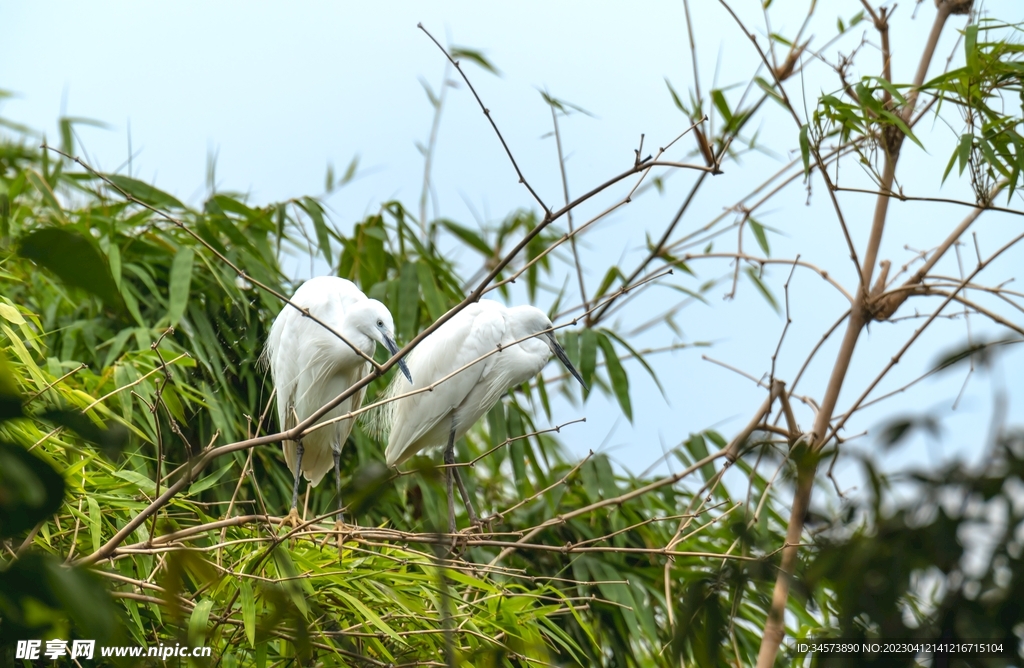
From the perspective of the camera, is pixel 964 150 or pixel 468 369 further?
pixel 468 369

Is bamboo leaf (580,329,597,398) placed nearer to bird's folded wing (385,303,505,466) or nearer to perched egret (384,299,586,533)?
perched egret (384,299,586,533)

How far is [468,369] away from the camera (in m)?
2.55

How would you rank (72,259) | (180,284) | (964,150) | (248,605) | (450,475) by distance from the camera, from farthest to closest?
(450,475), (180,284), (964,150), (248,605), (72,259)

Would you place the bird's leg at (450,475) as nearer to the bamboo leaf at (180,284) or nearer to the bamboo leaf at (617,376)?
the bamboo leaf at (617,376)

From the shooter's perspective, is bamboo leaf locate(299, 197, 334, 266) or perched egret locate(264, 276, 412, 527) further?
bamboo leaf locate(299, 197, 334, 266)

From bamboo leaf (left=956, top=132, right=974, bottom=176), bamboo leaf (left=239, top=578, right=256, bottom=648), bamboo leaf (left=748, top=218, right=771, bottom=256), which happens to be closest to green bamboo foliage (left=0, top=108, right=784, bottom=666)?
bamboo leaf (left=239, top=578, right=256, bottom=648)

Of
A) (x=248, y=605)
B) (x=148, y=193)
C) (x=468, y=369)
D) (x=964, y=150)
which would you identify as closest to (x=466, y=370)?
(x=468, y=369)

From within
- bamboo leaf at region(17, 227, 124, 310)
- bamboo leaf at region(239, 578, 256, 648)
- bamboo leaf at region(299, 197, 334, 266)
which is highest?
bamboo leaf at region(299, 197, 334, 266)

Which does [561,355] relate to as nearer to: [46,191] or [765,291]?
[765,291]

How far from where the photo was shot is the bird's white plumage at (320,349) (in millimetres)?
2053

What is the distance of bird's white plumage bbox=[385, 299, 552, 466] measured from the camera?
8.32 feet

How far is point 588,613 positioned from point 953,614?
2.16 metres

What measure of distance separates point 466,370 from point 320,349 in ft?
1.58

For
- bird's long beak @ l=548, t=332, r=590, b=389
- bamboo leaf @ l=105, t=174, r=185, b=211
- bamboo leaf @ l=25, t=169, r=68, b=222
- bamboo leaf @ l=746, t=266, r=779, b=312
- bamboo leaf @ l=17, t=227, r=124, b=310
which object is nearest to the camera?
bamboo leaf @ l=17, t=227, r=124, b=310
